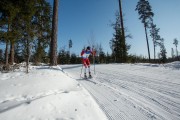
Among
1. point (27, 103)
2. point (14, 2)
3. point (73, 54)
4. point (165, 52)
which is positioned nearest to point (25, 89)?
point (27, 103)

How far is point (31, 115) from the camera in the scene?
3078 millimetres

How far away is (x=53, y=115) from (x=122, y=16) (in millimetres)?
18962

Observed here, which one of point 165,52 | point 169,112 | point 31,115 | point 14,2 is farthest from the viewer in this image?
point 165,52

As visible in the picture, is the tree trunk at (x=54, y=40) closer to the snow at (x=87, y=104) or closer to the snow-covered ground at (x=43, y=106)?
the snow at (x=87, y=104)

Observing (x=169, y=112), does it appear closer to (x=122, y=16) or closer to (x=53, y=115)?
(x=53, y=115)

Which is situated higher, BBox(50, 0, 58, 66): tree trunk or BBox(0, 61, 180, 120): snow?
BBox(50, 0, 58, 66): tree trunk

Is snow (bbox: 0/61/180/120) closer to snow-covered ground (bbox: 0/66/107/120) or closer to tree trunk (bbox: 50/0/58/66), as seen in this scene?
snow-covered ground (bbox: 0/66/107/120)

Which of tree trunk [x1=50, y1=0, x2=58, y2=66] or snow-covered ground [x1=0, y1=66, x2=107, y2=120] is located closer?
snow-covered ground [x1=0, y1=66, x2=107, y2=120]

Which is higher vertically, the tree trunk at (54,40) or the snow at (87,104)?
the tree trunk at (54,40)

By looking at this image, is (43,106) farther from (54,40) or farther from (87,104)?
(54,40)

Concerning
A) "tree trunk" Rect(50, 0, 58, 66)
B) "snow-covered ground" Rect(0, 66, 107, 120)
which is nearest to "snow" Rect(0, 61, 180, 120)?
"snow-covered ground" Rect(0, 66, 107, 120)

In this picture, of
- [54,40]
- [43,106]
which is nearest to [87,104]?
[43,106]

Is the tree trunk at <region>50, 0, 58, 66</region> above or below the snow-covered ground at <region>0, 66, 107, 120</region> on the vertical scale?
above

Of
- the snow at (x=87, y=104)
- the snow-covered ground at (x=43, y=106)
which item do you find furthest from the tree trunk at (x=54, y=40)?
the snow-covered ground at (x=43, y=106)
